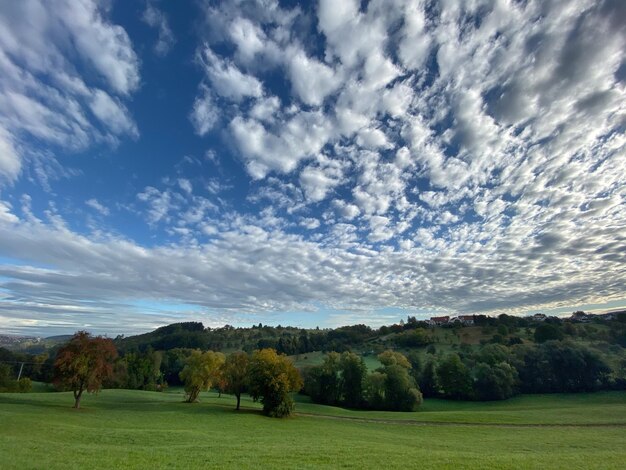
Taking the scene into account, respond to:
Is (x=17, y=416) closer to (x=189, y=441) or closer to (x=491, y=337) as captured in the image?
(x=189, y=441)

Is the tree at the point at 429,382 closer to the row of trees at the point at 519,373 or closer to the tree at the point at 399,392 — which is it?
the row of trees at the point at 519,373

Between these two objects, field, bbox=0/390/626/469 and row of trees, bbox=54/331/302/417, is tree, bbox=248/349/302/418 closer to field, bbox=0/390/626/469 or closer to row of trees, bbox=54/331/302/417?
row of trees, bbox=54/331/302/417

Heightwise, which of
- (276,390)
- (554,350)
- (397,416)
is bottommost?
(397,416)

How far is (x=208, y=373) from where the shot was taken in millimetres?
58594

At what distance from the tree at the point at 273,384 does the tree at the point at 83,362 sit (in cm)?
2073

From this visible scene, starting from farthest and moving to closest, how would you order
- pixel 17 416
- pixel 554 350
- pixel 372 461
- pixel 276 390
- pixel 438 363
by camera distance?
pixel 438 363 < pixel 554 350 < pixel 276 390 < pixel 17 416 < pixel 372 461

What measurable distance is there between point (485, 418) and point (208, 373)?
4487cm

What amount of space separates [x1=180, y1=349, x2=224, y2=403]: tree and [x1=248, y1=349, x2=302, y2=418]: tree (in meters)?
7.65

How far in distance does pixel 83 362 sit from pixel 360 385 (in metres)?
56.6

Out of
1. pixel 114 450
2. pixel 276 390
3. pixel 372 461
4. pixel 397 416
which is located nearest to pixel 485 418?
pixel 397 416

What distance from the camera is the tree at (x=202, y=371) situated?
193 ft

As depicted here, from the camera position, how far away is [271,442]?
27.7m

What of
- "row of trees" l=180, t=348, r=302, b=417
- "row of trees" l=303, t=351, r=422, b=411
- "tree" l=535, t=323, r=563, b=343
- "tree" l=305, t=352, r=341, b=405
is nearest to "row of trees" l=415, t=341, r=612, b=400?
"row of trees" l=303, t=351, r=422, b=411

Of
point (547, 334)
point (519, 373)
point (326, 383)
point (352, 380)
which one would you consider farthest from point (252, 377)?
point (547, 334)
